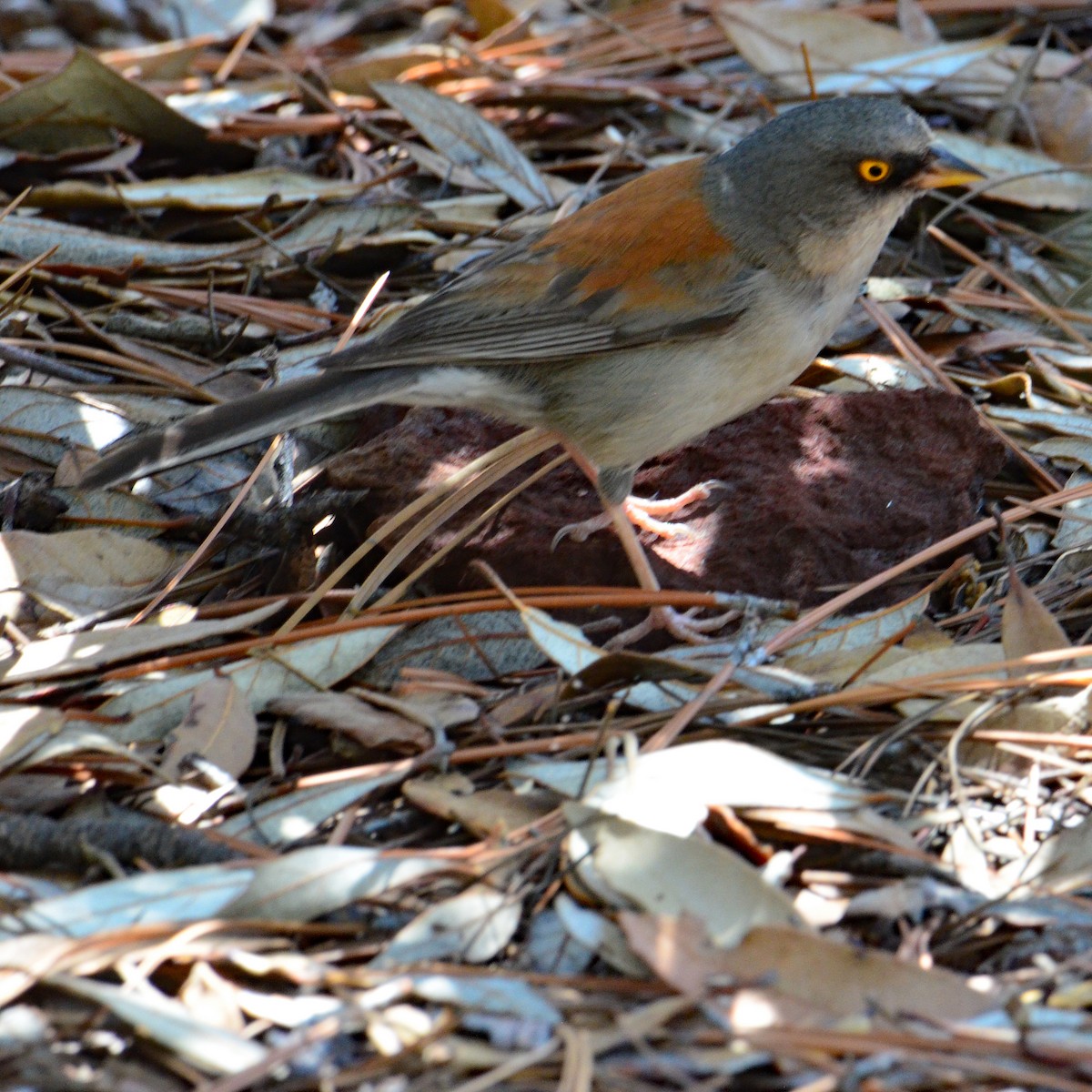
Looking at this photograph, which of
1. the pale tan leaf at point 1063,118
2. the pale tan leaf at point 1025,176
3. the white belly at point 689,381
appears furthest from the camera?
the pale tan leaf at point 1063,118

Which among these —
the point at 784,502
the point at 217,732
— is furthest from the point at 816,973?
the point at 784,502

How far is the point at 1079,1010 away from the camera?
226cm

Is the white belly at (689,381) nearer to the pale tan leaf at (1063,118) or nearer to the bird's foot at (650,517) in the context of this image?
the bird's foot at (650,517)

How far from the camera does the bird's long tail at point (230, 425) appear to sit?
321 cm

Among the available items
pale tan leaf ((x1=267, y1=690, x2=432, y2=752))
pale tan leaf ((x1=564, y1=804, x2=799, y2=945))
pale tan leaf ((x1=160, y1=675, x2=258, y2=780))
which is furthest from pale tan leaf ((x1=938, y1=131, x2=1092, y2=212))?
pale tan leaf ((x1=160, y1=675, x2=258, y2=780))

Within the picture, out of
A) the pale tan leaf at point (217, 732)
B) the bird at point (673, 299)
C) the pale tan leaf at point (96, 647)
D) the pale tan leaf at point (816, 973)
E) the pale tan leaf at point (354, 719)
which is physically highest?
the bird at point (673, 299)

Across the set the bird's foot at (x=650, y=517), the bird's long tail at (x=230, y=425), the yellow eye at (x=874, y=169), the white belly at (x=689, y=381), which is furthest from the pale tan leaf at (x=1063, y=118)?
the bird's long tail at (x=230, y=425)

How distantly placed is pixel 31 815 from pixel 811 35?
4.54 m

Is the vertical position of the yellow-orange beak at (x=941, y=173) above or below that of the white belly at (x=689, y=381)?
above

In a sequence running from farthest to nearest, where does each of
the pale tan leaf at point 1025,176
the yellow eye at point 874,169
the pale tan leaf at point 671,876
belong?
the pale tan leaf at point 1025,176 → the yellow eye at point 874,169 → the pale tan leaf at point 671,876

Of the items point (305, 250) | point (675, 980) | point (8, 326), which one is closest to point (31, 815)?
point (675, 980)

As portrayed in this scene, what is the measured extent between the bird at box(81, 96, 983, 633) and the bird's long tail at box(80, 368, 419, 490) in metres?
0.22

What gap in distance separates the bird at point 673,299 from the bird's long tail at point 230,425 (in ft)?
0.73

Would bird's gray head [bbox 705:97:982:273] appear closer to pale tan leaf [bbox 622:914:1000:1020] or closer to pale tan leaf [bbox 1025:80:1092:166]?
pale tan leaf [bbox 1025:80:1092:166]
